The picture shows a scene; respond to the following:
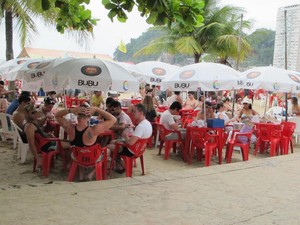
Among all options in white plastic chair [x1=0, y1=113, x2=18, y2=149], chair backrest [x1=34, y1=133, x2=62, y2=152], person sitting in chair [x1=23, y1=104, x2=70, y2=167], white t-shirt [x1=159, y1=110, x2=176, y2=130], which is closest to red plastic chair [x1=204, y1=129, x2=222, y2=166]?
white t-shirt [x1=159, y1=110, x2=176, y2=130]

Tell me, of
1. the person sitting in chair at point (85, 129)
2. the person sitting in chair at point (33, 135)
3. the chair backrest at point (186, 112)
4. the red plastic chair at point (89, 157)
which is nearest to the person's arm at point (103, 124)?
the person sitting in chair at point (85, 129)

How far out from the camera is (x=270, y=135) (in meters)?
8.06

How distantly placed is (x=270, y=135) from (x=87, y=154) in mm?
4629

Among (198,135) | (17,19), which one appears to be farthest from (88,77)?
(17,19)

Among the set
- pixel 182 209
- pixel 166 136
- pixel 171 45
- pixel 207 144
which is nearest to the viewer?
pixel 182 209

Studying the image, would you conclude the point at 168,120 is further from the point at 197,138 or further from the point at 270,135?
the point at 270,135

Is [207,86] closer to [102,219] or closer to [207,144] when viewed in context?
[207,144]

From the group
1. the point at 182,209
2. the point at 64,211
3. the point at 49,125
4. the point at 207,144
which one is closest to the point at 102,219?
the point at 64,211

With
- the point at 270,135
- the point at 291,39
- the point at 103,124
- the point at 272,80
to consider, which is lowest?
the point at 270,135

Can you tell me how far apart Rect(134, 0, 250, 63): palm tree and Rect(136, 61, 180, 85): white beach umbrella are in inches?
271

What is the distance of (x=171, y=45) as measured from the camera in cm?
2073

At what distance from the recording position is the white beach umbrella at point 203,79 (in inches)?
275

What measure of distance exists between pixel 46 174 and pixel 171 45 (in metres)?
16.0

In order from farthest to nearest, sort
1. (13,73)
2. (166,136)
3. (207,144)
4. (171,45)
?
(171,45) < (13,73) < (166,136) < (207,144)
